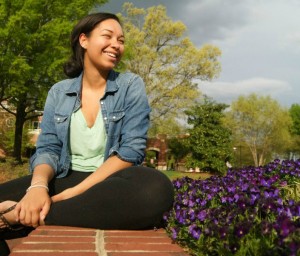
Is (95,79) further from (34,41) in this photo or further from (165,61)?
(165,61)

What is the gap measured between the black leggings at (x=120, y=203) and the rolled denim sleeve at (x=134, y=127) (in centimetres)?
24

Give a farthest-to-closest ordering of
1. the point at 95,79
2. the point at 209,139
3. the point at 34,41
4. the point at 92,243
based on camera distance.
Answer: the point at 209,139, the point at 34,41, the point at 95,79, the point at 92,243

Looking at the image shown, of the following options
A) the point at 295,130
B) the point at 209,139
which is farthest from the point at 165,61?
the point at 295,130

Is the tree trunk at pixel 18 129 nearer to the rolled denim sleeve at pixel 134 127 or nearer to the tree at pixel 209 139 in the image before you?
the tree at pixel 209 139

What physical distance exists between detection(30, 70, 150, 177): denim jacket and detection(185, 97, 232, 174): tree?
2217cm

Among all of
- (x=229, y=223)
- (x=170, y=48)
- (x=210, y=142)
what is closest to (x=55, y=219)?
(x=229, y=223)

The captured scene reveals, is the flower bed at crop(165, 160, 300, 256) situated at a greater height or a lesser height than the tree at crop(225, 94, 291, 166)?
lesser

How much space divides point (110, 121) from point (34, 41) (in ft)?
55.7

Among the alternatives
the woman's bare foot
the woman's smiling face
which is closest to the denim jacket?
the woman's smiling face

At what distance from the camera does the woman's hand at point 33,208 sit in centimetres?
220

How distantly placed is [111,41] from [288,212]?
1.63 metres

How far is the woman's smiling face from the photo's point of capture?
288 cm

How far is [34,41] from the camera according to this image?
61.1ft

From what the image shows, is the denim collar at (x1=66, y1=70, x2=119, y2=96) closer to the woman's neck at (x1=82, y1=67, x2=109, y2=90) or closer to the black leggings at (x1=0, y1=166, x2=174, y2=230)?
the woman's neck at (x1=82, y1=67, x2=109, y2=90)
